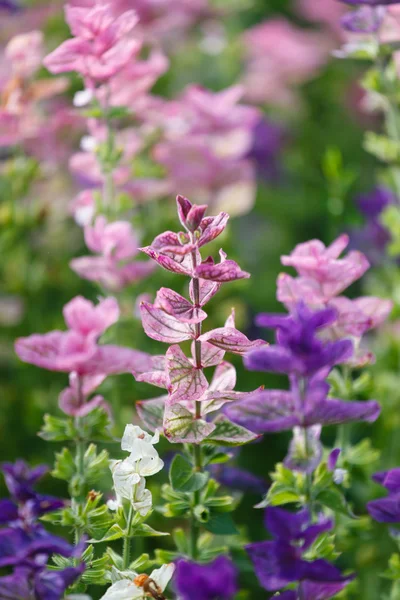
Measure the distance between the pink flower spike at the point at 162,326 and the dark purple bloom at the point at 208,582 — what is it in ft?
0.53

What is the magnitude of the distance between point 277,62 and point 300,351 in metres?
1.10

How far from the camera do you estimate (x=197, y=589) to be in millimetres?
381

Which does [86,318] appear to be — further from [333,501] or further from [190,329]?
[333,501]

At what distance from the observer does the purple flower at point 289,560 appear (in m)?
0.46

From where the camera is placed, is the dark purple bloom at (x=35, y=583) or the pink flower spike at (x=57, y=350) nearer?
the dark purple bloom at (x=35, y=583)

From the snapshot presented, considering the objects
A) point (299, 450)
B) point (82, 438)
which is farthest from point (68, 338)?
point (299, 450)

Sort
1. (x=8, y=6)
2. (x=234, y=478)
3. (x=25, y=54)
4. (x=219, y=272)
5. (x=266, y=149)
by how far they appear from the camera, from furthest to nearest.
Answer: (x=266, y=149)
(x=8, y=6)
(x=25, y=54)
(x=234, y=478)
(x=219, y=272)

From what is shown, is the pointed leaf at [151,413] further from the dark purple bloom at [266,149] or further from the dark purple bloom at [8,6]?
the dark purple bloom at [266,149]

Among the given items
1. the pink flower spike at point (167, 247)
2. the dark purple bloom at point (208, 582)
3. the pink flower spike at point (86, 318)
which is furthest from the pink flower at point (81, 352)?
the dark purple bloom at point (208, 582)

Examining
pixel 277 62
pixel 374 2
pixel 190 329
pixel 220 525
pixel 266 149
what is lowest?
pixel 266 149

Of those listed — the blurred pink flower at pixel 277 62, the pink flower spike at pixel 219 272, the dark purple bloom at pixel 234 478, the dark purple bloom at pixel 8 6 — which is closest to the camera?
the pink flower spike at pixel 219 272

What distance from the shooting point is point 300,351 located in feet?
1.63

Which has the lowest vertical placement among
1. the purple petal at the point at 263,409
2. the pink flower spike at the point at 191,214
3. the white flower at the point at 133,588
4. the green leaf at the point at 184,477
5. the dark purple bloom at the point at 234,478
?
the dark purple bloom at the point at 234,478

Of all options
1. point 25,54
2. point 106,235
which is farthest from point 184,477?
point 25,54
